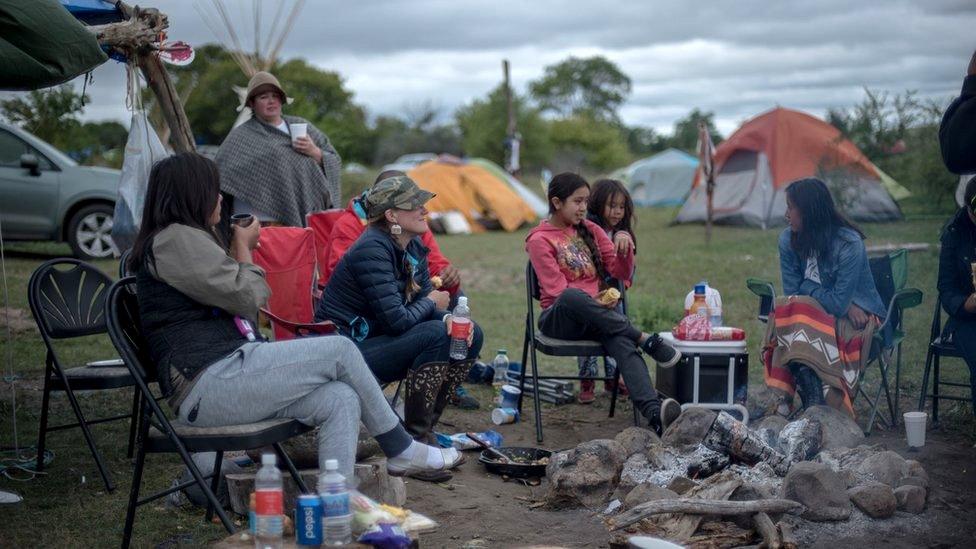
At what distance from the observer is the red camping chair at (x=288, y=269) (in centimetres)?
547

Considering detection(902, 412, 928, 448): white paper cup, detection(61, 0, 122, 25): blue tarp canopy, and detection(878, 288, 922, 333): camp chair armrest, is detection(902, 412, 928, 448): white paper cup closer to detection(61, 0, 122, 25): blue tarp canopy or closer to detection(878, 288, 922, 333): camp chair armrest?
detection(878, 288, 922, 333): camp chair armrest

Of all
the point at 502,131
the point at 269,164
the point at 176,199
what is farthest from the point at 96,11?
the point at 502,131

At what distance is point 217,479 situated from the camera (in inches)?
150

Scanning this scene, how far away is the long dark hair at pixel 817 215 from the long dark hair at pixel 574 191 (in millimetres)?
1122

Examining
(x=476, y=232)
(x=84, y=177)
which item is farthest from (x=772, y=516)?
(x=476, y=232)

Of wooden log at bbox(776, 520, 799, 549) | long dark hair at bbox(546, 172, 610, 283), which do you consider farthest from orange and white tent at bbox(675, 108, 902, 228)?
wooden log at bbox(776, 520, 799, 549)

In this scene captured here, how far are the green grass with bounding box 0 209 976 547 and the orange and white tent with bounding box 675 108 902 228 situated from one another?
549 millimetres

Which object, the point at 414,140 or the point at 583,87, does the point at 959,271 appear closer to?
the point at 414,140

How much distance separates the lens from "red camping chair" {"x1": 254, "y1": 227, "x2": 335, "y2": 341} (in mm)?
5469

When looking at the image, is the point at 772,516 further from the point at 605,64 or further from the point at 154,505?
the point at 605,64

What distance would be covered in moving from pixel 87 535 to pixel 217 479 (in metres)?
0.52

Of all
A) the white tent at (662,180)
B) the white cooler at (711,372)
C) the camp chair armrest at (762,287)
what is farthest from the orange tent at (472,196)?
the white cooler at (711,372)

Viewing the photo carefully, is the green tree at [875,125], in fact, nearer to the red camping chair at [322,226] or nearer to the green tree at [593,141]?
the red camping chair at [322,226]

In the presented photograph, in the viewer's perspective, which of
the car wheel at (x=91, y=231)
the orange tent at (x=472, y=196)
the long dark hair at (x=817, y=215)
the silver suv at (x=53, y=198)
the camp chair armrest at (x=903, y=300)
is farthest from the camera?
the orange tent at (x=472, y=196)
